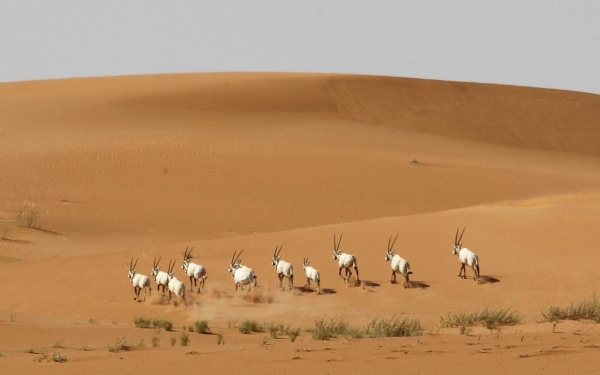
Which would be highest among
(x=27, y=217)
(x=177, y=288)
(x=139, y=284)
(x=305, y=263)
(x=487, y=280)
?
(x=27, y=217)

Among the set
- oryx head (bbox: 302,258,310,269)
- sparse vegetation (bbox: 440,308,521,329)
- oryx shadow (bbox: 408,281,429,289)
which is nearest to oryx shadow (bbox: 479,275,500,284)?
oryx shadow (bbox: 408,281,429,289)

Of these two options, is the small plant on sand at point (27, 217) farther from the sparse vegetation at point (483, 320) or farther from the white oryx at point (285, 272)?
the sparse vegetation at point (483, 320)

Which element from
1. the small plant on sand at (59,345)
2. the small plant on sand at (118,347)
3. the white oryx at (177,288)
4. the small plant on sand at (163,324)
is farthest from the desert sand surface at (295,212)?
the small plant on sand at (163,324)

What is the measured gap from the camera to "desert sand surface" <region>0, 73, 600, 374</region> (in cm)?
1108

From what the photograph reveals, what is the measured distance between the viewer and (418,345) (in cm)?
1058

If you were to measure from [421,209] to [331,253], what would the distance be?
14.4 meters

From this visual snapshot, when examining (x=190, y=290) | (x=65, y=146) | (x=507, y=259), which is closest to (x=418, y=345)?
(x=190, y=290)

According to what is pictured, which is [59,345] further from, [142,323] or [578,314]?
[578,314]

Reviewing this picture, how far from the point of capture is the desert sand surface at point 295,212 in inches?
436

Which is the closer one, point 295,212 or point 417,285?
point 417,285

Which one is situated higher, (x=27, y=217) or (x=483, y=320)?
(x=27, y=217)

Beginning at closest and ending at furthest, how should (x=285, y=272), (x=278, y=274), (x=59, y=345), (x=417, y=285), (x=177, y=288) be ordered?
(x=59, y=345) → (x=177, y=288) → (x=285, y=272) → (x=417, y=285) → (x=278, y=274)

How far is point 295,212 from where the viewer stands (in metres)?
33.8

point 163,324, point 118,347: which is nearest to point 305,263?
point 163,324
